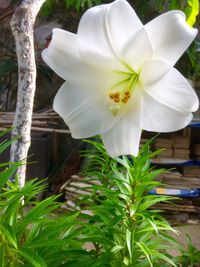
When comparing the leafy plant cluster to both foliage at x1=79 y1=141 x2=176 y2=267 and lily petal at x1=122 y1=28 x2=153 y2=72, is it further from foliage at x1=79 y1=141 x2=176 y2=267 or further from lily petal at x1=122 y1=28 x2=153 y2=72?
lily petal at x1=122 y1=28 x2=153 y2=72

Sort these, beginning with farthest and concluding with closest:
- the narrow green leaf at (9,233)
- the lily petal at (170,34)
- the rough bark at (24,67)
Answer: the rough bark at (24,67)
the narrow green leaf at (9,233)
the lily petal at (170,34)

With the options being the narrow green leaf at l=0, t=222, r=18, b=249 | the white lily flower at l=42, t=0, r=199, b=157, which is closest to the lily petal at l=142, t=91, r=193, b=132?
the white lily flower at l=42, t=0, r=199, b=157

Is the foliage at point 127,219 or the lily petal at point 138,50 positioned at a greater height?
the lily petal at point 138,50

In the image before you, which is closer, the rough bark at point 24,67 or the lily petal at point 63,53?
the lily petal at point 63,53

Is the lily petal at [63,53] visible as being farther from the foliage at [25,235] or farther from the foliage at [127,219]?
the foliage at [127,219]

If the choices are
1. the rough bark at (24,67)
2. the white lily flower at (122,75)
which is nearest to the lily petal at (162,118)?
the white lily flower at (122,75)

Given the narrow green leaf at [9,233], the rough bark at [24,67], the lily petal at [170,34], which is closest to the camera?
the lily petal at [170,34]

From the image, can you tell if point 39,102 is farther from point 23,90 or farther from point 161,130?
point 161,130
